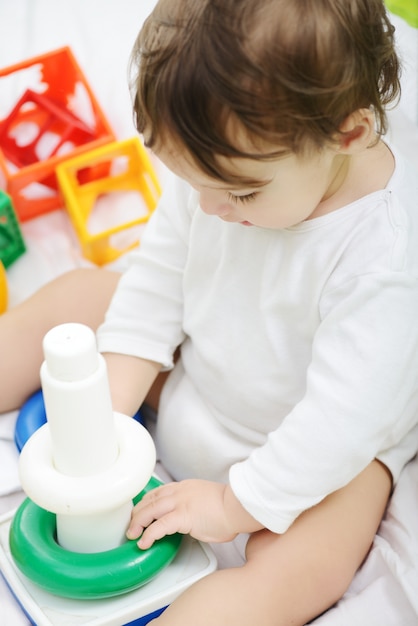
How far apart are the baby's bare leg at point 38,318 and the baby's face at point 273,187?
1.08ft

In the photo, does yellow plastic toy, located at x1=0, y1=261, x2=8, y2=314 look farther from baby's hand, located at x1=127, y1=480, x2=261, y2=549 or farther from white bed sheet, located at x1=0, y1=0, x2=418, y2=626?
baby's hand, located at x1=127, y1=480, x2=261, y2=549

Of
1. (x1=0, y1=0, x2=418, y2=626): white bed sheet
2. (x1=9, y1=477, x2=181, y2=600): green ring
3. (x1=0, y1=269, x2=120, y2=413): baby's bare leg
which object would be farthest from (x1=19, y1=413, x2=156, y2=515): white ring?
(x1=0, y1=269, x2=120, y2=413): baby's bare leg

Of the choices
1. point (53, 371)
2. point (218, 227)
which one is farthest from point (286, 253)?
point (53, 371)

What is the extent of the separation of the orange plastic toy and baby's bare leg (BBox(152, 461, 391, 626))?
65 cm

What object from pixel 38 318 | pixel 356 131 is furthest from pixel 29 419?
pixel 356 131

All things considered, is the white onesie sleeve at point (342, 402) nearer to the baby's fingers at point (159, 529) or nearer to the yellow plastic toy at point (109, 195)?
the baby's fingers at point (159, 529)

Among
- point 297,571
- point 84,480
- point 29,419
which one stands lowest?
point 297,571

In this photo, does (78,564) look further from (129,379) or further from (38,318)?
(38,318)

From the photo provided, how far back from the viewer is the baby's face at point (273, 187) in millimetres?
699

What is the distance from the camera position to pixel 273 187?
73 centimetres

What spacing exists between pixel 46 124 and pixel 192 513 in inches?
29.3

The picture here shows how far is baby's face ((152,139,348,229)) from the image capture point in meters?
0.70

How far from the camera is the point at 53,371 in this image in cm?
60

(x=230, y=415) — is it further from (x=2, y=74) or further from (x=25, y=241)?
(x=2, y=74)
